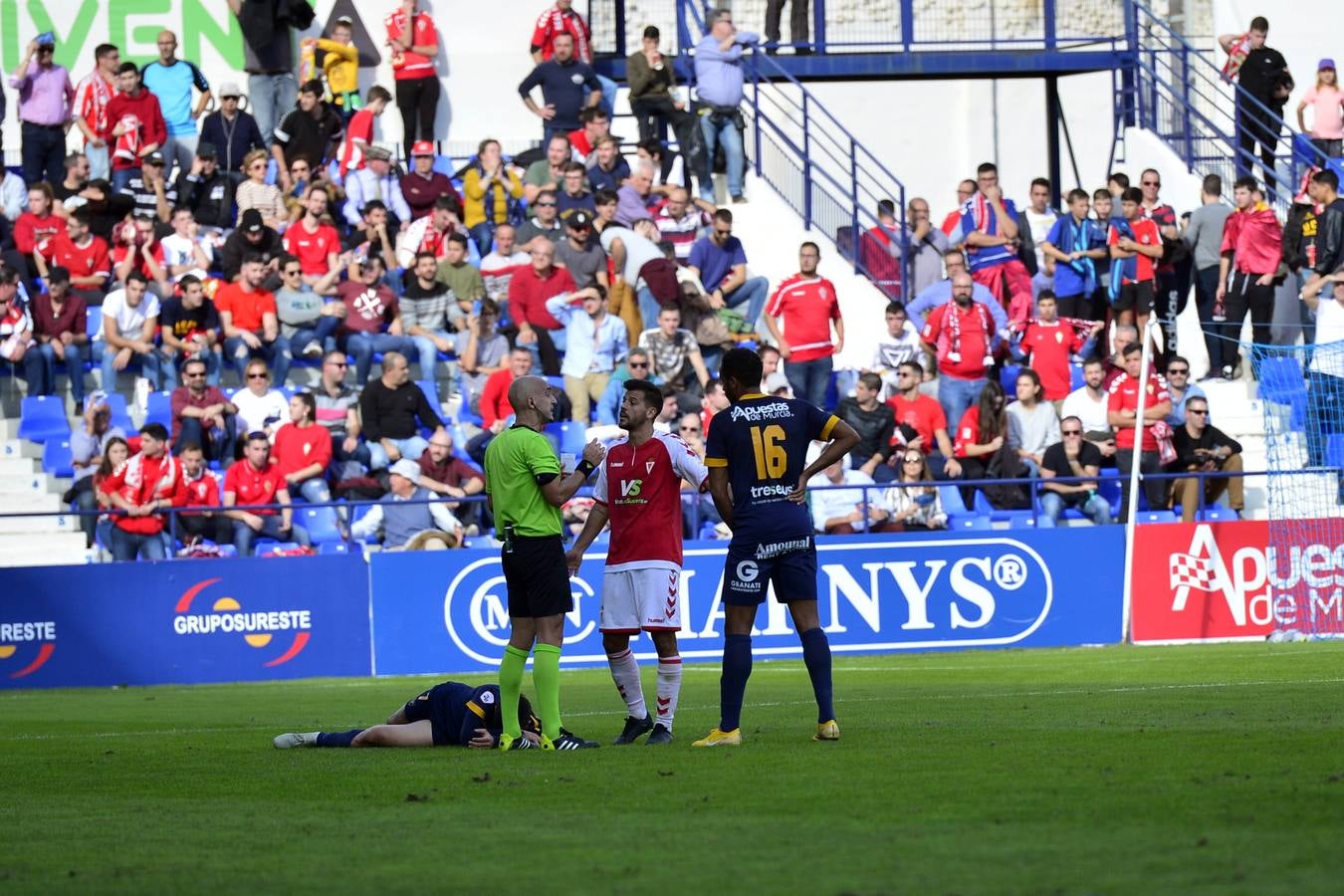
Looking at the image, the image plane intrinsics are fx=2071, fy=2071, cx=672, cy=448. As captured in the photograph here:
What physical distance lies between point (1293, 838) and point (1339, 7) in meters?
27.5

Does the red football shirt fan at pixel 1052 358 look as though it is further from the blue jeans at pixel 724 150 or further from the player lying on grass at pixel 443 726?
the player lying on grass at pixel 443 726

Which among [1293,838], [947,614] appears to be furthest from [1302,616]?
[1293,838]

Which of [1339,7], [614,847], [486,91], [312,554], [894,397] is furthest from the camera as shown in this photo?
[1339,7]

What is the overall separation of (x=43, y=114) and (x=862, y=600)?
12374mm

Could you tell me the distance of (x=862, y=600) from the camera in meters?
21.0

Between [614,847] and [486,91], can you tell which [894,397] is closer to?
[486,91]

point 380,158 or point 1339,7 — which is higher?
point 1339,7

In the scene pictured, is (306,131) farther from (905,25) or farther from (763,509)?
(763,509)

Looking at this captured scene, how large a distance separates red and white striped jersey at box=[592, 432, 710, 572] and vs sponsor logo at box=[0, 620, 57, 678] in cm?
1060

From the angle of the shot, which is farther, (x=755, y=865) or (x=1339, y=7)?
(x=1339, y=7)

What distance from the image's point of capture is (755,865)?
6.73 meters

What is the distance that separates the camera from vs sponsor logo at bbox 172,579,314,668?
797 inches

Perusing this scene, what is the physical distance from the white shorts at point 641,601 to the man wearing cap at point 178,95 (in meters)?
17.6

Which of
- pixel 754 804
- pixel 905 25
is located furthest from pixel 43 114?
pixel 754 804
